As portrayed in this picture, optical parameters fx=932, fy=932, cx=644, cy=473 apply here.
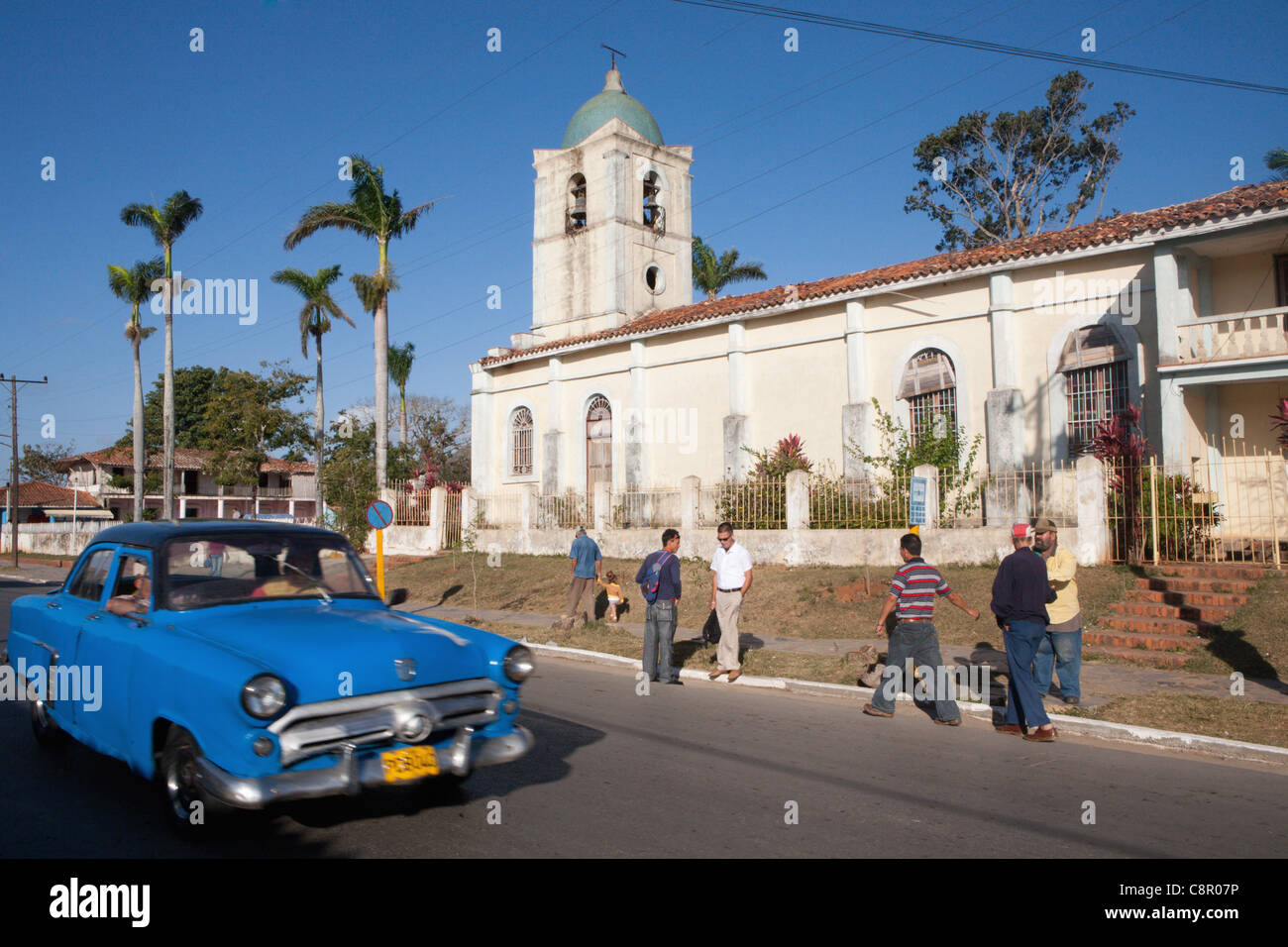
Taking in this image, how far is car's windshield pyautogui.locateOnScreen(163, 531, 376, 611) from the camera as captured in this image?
221 inches

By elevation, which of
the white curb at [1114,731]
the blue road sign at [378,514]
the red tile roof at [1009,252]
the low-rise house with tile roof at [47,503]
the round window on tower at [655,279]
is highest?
the round window on tower at [655,279]

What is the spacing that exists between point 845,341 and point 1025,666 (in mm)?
14612

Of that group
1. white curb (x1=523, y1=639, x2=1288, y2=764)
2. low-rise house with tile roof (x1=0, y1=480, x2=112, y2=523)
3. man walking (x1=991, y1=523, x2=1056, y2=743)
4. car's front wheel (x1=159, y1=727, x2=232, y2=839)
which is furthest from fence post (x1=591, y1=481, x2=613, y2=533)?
low-rise house with tile roof (x1=0, y1=480, x2=112, y2=523)

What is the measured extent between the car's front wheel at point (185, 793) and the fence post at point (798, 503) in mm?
14325

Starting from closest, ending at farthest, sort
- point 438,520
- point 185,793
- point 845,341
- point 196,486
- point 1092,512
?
point 185,793, point 1092,512, point 845,341, point 438,520, point 196,486

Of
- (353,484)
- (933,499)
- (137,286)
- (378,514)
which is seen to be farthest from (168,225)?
(933,499)

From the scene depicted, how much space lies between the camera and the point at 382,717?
4742 millimetres

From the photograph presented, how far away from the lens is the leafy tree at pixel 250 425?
45.0 meters

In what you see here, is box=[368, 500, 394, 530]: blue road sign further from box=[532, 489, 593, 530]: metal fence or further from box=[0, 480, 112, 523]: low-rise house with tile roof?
box=[0, 480, 112, 523]: low-rise house with tile roof

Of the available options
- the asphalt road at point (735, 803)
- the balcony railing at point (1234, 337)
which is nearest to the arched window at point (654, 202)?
the balcony railing at point (1234, 337)

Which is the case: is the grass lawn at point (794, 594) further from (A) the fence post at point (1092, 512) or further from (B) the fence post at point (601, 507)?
(B) the fence post at point (601, 507)

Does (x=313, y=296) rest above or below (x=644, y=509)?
above

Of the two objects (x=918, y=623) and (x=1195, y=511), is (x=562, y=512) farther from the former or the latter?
(x=918, y=623)
